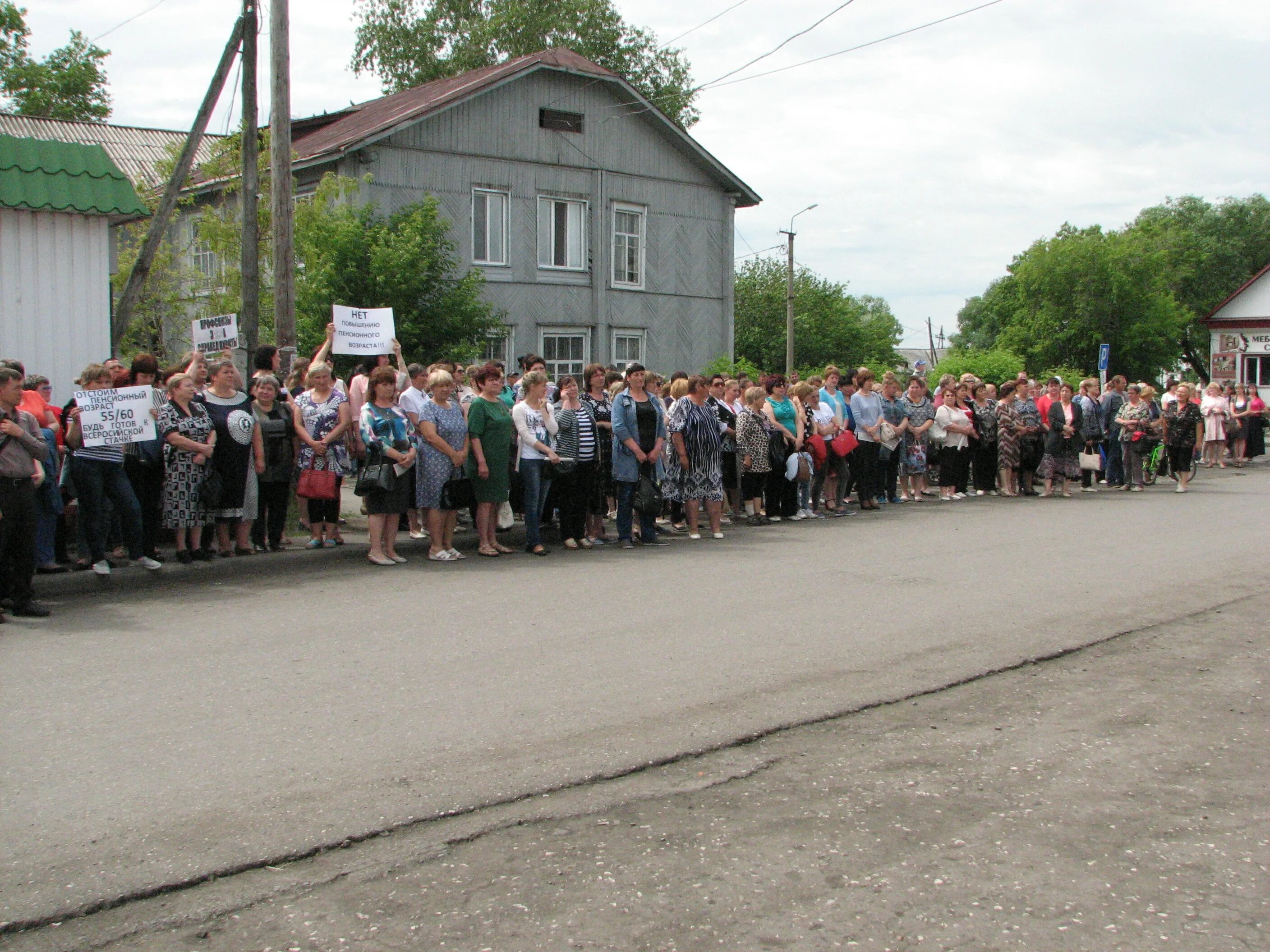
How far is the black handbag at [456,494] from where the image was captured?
449 inches

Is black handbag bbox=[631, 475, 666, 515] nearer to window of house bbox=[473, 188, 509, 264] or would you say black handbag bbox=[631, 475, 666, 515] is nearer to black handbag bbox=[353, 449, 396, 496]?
black handbag bbox=[353, 449, 396, 496]

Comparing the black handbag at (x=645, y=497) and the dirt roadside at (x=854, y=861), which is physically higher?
the black handbag at (x=645, y=497)

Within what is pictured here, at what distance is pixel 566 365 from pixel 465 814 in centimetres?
2539

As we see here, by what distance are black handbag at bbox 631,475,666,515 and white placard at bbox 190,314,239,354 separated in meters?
4.25

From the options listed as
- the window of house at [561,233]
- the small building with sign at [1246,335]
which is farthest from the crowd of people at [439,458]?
the small building with sign at [1246,335]

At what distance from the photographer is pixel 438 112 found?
2705cm

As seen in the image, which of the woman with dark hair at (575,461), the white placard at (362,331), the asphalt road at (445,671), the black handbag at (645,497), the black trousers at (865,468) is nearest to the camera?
the asphalt road at (445,671)

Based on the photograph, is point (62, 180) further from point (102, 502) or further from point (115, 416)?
point (102, 502)

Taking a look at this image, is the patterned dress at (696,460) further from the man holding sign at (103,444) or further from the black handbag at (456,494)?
the man holding sign at (103,444)

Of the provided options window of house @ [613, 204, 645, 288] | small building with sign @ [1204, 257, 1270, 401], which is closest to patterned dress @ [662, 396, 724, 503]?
window of house @ [613, 204, 645, 288]

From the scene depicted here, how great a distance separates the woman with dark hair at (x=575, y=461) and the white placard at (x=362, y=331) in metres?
2.11

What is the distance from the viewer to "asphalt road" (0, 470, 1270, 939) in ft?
15.5

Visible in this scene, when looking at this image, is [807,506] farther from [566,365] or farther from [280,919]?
[566,365]

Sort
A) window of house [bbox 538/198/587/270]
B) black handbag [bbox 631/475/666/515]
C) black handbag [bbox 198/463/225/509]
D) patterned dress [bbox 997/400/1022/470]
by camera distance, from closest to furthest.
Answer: black handbag [bbox 198/463/225/509]
black handbag [bbox 631/475/666/515]
patterned dress [bbox 997/400/1022/470]
window of house [bbox 538/198/587/270]
